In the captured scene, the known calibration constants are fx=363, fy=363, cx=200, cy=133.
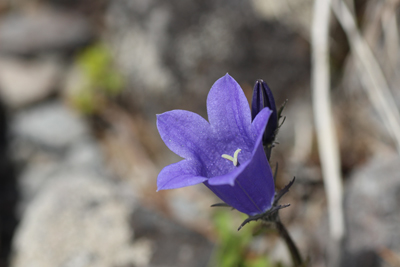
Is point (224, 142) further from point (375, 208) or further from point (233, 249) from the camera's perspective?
point (375, 208)

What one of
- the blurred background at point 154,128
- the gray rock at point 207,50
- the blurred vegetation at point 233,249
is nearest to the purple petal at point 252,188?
the blurred background at point 154,128

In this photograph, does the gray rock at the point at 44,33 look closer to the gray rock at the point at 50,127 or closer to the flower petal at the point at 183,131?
the gray rock at the point at 50,127

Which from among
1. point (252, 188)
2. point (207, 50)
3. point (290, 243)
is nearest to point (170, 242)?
point (290, 243)

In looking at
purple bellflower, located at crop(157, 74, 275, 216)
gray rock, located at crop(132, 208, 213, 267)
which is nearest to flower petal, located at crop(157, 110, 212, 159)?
purple bellflower, located at crop(157, 74, 275, 216)

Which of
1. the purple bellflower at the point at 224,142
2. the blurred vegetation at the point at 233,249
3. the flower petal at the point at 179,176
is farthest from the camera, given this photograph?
the blurred vegetation at the point at 233,249

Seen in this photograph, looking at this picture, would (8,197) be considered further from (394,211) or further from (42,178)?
(394,211)

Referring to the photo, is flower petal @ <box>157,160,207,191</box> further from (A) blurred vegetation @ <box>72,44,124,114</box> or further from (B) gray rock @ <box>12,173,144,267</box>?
(A) blurred vegetation @ <box>72,44,124,114</box>
